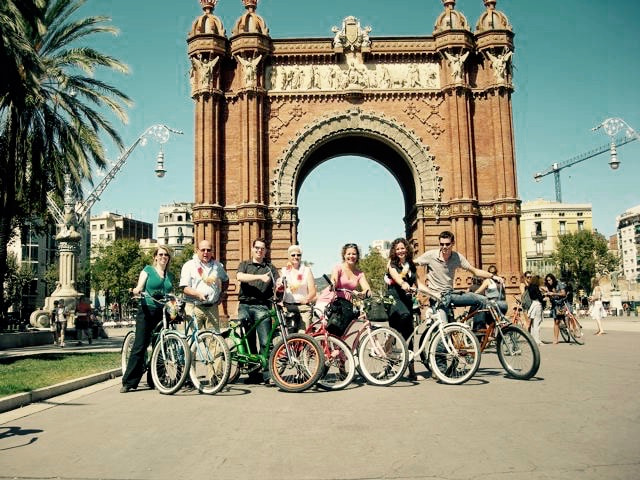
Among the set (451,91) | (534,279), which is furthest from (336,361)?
(451,91)

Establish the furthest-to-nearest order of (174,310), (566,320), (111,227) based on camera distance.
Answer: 1. (111,227)
2. (566,320)
3. (174,310)

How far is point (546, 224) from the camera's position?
322 ft

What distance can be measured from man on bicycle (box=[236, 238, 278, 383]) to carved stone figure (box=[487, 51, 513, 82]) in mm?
23554

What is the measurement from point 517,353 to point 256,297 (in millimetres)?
3804

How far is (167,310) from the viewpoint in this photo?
8.30 meters

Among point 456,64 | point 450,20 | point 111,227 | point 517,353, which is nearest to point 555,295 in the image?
point 517,353

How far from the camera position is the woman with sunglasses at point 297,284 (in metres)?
8.73

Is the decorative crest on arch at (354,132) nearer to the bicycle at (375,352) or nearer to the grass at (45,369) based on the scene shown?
the grass at (45,369)

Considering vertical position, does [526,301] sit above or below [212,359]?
above

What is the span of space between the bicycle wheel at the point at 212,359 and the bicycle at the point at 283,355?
A: 1.22ft

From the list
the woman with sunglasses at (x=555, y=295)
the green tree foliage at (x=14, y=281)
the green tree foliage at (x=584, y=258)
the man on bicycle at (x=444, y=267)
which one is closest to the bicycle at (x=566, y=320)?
the woman with sunglasses at (x=555, y=295)

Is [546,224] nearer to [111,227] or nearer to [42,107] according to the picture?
[111,227]

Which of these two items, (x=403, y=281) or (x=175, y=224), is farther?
(x=175, y=224)

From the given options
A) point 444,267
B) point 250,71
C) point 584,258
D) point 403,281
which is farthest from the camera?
point 584,258
